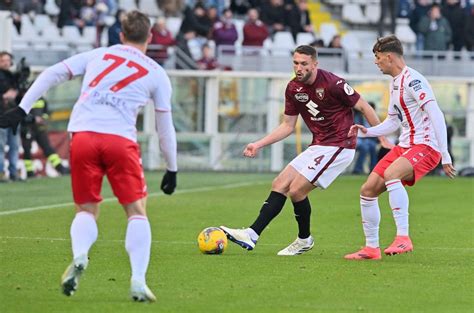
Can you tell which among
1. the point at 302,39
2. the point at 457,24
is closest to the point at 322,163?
the point at 302,39

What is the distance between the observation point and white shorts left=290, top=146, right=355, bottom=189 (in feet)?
38.8

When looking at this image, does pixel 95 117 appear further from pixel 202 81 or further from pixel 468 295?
pixel 202 81

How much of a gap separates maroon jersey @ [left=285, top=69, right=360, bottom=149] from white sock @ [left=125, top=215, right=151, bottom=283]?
3.74m

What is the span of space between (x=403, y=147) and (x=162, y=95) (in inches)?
163

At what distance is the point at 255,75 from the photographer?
101ft

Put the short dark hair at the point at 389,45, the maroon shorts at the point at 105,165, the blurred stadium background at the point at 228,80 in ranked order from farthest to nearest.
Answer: the blurred stadium background at the point at 228,80, the short dark hair at the point at 389,45, the maroon shorts at the point at 105,165

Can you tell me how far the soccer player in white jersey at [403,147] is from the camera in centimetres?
1162

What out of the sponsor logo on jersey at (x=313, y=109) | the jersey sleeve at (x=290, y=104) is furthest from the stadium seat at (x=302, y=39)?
the sponsor logo on jersey at (x=313, y=109)

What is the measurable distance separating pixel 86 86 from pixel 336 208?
10314mm

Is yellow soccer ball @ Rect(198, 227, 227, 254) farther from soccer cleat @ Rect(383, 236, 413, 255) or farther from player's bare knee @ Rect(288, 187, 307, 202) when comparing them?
soccer cleat @ Rect(383, 236, 413, 255)

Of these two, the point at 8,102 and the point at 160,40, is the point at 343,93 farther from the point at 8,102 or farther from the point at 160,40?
the point at 160,40

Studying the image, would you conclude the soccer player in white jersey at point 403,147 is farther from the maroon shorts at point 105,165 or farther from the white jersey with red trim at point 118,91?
the maroon shorts at point 105,165

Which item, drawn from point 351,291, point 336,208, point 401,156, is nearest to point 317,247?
point 401,156

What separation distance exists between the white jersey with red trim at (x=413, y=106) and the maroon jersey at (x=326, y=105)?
0.40 m
